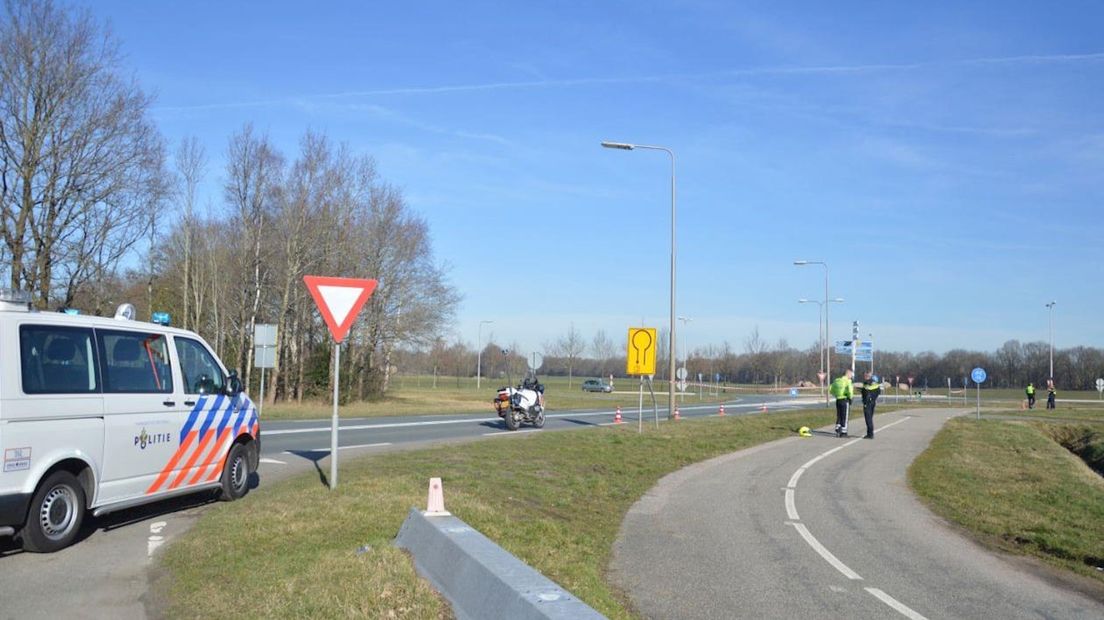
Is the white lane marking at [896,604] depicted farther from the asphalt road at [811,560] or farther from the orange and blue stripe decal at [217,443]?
the orange and blue stripe decal at [217,443]

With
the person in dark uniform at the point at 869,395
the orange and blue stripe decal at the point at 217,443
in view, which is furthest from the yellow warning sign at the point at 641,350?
the orange and blue stripe decal at the point at 217,443

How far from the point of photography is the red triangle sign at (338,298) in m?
11.0

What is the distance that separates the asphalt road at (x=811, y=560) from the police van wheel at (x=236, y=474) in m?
4.70

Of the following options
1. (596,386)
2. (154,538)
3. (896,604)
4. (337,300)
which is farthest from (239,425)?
(596,386)

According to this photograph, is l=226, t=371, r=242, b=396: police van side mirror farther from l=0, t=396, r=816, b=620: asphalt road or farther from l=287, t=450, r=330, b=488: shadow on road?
l=287, t=450, r=330, b=488: shadow on road

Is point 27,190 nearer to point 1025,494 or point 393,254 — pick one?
point 393,254

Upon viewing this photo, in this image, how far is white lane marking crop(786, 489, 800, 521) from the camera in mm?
11768

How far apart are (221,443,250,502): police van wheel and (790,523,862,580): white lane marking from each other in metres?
6.69

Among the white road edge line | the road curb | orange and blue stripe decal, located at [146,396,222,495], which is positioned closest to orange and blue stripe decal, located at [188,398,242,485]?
orange and blue stripe decal, located at [146,396,222,495]

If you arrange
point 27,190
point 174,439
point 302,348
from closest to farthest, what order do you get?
point 174,439, point 27,190, point 302,348

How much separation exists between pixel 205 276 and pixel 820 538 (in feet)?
137

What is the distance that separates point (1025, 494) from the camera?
1507cm

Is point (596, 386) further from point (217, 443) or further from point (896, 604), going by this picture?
point (896, 604)

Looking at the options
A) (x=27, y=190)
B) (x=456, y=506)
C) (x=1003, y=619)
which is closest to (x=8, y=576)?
(x=456, y=506)
